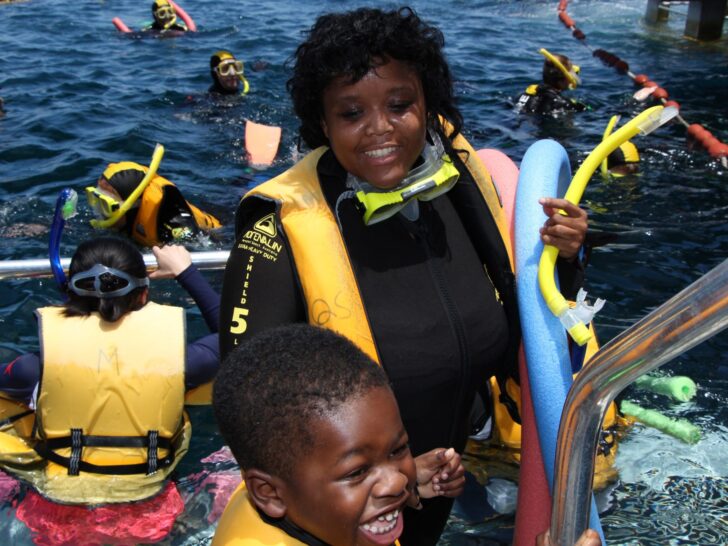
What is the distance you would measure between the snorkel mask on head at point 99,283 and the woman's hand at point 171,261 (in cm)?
42

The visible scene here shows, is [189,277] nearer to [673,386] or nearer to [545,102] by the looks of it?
[673,386]

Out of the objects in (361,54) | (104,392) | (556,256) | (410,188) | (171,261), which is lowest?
(104,392)

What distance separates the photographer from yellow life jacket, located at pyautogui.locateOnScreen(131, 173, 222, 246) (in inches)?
204

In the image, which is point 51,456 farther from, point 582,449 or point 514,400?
point 582,449

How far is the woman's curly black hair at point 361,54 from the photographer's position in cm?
200

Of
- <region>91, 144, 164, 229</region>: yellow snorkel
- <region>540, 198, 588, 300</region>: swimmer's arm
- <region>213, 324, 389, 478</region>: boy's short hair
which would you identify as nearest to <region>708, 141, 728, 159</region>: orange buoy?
<region>91, 144, 164, 229</region>: yellow snorkel

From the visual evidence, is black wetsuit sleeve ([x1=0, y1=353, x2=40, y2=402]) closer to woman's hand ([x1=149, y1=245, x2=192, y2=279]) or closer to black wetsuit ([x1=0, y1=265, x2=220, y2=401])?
black wetsuit ([x1=0, y1=265, x2=220, y2=401])

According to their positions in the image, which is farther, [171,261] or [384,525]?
[171,261]

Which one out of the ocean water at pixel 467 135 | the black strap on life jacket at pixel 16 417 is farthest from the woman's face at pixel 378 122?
the black strap on life jacket at pixel 16 417

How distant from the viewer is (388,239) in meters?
2.13

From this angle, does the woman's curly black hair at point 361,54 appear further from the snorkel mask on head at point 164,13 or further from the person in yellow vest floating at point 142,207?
the snorkel mask on head at point 164,13

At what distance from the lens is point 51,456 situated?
2949mm

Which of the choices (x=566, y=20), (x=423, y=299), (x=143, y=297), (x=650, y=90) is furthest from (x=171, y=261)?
(x=566, y=20)

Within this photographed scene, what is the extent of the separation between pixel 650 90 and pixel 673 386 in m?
5.01
